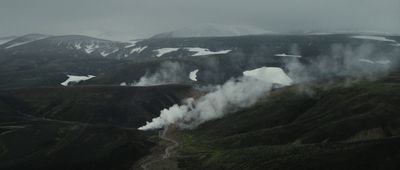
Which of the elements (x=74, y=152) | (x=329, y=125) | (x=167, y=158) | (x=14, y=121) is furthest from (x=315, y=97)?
(x=14, y=121)

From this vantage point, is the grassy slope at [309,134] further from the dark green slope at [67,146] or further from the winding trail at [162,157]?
the dark green slope at [67,146]

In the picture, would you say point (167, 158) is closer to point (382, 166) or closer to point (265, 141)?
point (265, 141)

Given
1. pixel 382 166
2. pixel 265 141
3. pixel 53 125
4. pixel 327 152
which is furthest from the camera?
pixel 53 125

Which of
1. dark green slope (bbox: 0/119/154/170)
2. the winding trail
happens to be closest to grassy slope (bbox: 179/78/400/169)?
the winding trail

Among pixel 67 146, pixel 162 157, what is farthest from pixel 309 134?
pixel 67 146

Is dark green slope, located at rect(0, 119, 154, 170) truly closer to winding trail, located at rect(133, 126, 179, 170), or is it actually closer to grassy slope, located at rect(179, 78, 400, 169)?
winding trail, located at rect(133, 126, 179, 170)

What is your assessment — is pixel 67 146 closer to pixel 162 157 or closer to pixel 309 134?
pixel 162 157
